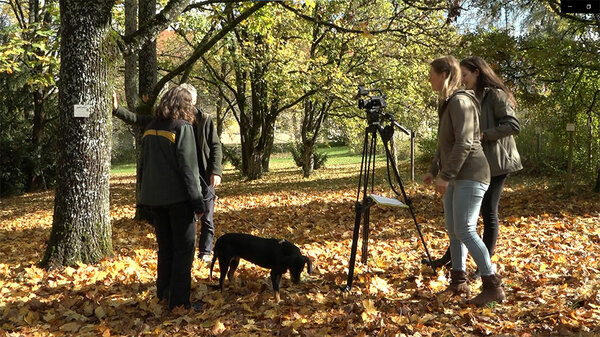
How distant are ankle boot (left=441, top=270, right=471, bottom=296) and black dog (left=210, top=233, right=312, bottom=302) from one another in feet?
3.99

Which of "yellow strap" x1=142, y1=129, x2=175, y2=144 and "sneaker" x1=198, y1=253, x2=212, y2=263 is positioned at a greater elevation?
"yellow strap" x1=142, y1=129, x2=175, y2=144

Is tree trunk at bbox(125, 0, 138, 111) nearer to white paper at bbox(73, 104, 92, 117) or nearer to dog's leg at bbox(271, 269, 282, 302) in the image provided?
white paper at bbox(73, 104, 92, 117)

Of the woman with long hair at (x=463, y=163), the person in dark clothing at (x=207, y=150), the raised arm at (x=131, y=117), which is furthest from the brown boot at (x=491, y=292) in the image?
the raised arm at (x=131, y=117)

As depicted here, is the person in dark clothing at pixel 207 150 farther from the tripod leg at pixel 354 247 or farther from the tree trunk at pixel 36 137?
the tree trunk at pixel 36 137

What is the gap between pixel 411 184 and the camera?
13922 mm

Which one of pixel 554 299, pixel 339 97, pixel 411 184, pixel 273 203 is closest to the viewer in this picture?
pixel 554 299

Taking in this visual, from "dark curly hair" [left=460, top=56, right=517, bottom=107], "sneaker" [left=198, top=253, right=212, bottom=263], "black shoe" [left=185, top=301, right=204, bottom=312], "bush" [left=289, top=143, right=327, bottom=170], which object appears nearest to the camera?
"black shoe" [left=185, top=301, right=204, bottom=312]

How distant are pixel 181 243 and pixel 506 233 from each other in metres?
5.03

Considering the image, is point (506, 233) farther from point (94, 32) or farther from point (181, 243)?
point (94, 32)

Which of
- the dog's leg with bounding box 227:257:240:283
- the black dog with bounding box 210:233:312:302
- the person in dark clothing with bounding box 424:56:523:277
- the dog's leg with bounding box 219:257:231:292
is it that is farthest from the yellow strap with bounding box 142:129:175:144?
the person in dark clothing with bounding box 424:56:523:277

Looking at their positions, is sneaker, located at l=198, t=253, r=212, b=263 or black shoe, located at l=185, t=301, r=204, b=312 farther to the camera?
sneaker, located at l=198, t=253, r=212, b=263

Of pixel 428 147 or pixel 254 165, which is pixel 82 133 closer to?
pixel 254 165

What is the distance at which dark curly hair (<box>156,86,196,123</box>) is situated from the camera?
13.0ft

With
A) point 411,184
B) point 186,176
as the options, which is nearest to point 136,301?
point 186,176
